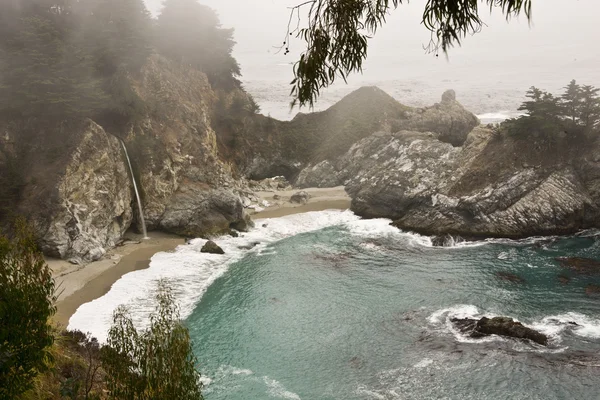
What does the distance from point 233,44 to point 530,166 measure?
5110 cm

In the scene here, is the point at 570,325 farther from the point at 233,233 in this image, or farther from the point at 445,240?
the point at 233,233

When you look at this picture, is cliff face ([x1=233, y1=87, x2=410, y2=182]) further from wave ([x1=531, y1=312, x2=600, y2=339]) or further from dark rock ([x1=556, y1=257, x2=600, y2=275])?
wave ([x1=531, y1=312, x2=600, y2=339])

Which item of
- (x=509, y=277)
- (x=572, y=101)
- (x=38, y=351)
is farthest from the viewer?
(x=572, y=101)

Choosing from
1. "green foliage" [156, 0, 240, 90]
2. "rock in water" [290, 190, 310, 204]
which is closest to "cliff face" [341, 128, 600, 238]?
"rock in water" [290, 190, 310, 204]

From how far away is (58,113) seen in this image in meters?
42.5

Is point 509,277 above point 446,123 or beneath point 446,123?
beneath

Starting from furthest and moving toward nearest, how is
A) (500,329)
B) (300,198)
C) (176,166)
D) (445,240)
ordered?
(300,198) → (176,166) → (445,240) → (500,329)

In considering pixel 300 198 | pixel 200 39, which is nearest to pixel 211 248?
pixel 300 198

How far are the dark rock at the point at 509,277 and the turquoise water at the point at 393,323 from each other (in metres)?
0.47

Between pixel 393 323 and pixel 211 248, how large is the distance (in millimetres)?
19952

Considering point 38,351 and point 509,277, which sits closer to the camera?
point 38,351

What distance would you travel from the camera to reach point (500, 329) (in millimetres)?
28375

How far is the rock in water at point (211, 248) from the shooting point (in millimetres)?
43875

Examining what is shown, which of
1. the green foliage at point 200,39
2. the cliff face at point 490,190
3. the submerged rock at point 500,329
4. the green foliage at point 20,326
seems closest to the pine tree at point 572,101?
the cliff face at point 490,190
